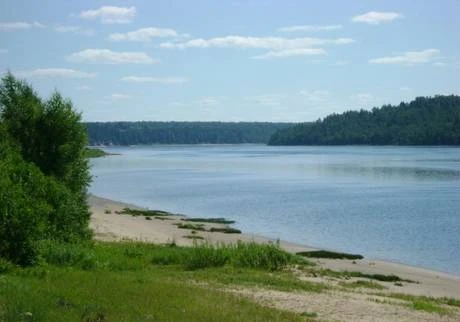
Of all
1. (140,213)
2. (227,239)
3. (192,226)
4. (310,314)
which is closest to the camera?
(310,314)

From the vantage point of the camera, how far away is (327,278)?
22703 millimetres

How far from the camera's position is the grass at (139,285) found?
10773 millimetres

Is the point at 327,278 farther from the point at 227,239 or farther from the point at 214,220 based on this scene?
the point at 214,220

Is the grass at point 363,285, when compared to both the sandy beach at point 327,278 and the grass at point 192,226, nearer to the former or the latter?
the sandy beach at point 327,278

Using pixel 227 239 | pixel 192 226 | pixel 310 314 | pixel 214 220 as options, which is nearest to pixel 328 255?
pixel 227 239

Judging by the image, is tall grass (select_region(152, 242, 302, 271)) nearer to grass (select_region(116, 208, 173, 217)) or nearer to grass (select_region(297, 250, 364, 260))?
grass (select_region(297, 250, 364, 260))

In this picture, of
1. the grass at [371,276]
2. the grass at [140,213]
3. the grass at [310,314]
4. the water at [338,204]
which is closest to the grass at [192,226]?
the water at [338,204]

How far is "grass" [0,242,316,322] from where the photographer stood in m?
10.8

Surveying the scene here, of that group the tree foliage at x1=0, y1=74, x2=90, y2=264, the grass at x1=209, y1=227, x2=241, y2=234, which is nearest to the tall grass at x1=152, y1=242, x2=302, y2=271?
the tree foliage at x1=0, y1=74, x2=90, y2=264

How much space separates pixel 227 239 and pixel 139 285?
22925 mm

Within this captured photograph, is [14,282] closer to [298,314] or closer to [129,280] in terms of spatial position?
[129,280]

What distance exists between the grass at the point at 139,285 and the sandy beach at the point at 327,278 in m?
1.47

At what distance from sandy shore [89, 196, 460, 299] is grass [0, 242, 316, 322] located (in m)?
5.61

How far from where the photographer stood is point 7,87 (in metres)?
31.5
